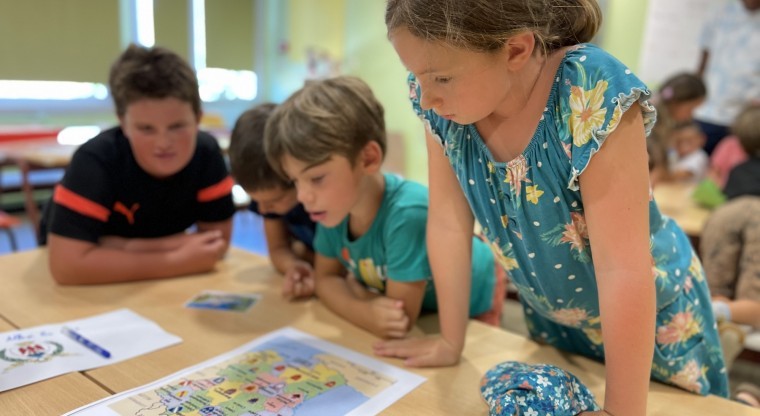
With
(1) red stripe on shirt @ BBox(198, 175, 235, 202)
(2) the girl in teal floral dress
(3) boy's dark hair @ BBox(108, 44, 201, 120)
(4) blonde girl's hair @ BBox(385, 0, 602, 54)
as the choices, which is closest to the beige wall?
(3) boy's dark hair @ BBox(108, 44, 201, 120)

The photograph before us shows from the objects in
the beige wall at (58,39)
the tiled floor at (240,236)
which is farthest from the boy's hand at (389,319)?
the beige wall at (58,39)

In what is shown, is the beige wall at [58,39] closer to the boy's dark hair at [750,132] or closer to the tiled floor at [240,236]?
the tiled floor at [240,236]

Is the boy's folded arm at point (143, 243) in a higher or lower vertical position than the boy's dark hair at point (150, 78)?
lower

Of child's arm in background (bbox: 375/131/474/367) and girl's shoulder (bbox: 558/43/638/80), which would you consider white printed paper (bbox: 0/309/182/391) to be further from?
girl's shoulder (bbox: 558/43/638/80)

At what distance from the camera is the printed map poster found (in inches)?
32.0

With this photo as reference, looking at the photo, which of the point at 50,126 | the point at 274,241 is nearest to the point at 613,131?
the point at 274,241

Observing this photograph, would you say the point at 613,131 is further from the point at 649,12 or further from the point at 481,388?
the point at 649,12

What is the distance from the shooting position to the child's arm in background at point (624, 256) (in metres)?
0.68

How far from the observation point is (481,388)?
2.83 feet

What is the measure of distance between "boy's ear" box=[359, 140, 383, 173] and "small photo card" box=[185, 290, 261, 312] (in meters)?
→ 0.40

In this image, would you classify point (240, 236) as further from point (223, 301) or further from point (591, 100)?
point (591, 100)

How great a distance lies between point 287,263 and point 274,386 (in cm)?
57

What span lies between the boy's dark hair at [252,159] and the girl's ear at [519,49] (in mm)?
725

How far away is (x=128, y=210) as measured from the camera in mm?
1459
